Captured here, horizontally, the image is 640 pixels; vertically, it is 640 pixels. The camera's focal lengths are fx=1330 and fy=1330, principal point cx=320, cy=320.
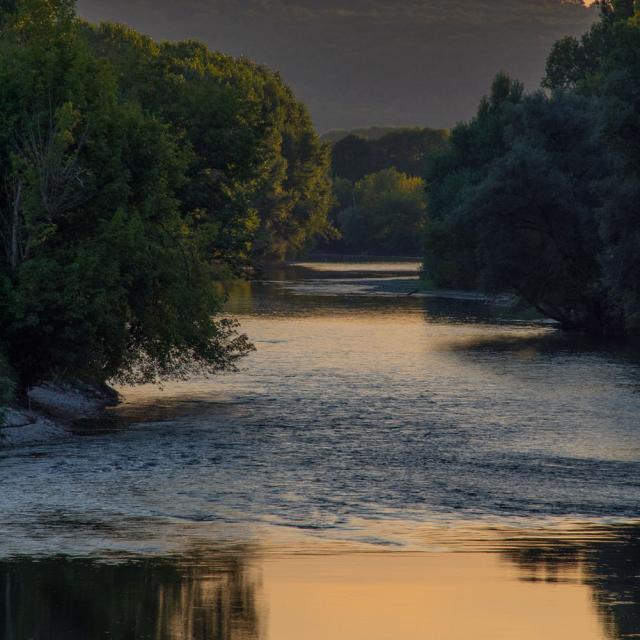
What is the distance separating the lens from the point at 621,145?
57.8 m

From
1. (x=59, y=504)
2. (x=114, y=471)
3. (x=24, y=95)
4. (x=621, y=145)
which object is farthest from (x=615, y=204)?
(x=59, y=504)

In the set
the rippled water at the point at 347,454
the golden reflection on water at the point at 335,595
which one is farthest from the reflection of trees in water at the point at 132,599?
the rippled water at the point at 347,454

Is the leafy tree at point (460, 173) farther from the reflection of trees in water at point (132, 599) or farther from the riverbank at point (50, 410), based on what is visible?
the reflection of trees in water at point (132, 599)

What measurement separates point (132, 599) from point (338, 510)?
8.78m

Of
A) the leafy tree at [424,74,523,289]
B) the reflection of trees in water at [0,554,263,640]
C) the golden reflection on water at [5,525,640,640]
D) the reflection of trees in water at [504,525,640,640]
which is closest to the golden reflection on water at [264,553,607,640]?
the golden reflection on water at [5,525,640,640]

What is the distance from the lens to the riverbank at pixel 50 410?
37.9m

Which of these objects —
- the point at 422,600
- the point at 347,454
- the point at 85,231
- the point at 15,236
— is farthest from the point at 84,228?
the point at 422,600

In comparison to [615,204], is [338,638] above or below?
below

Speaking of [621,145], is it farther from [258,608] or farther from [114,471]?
[258,608]

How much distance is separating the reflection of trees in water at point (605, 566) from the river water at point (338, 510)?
6cm

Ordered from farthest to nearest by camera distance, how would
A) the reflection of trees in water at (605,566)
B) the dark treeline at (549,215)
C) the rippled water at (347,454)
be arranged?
the dark treeline at (549,215) < the rippled water at (347,454) < the reflection of trees in water at (605,566)

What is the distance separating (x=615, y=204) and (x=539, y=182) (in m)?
16.1

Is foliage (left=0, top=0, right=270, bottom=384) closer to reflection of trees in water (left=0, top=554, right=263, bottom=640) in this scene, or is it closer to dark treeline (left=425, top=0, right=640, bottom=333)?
reflection of trees in water (left=0, top=554, right=263, bottom=640)

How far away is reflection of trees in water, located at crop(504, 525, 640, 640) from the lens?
18.9 metres
